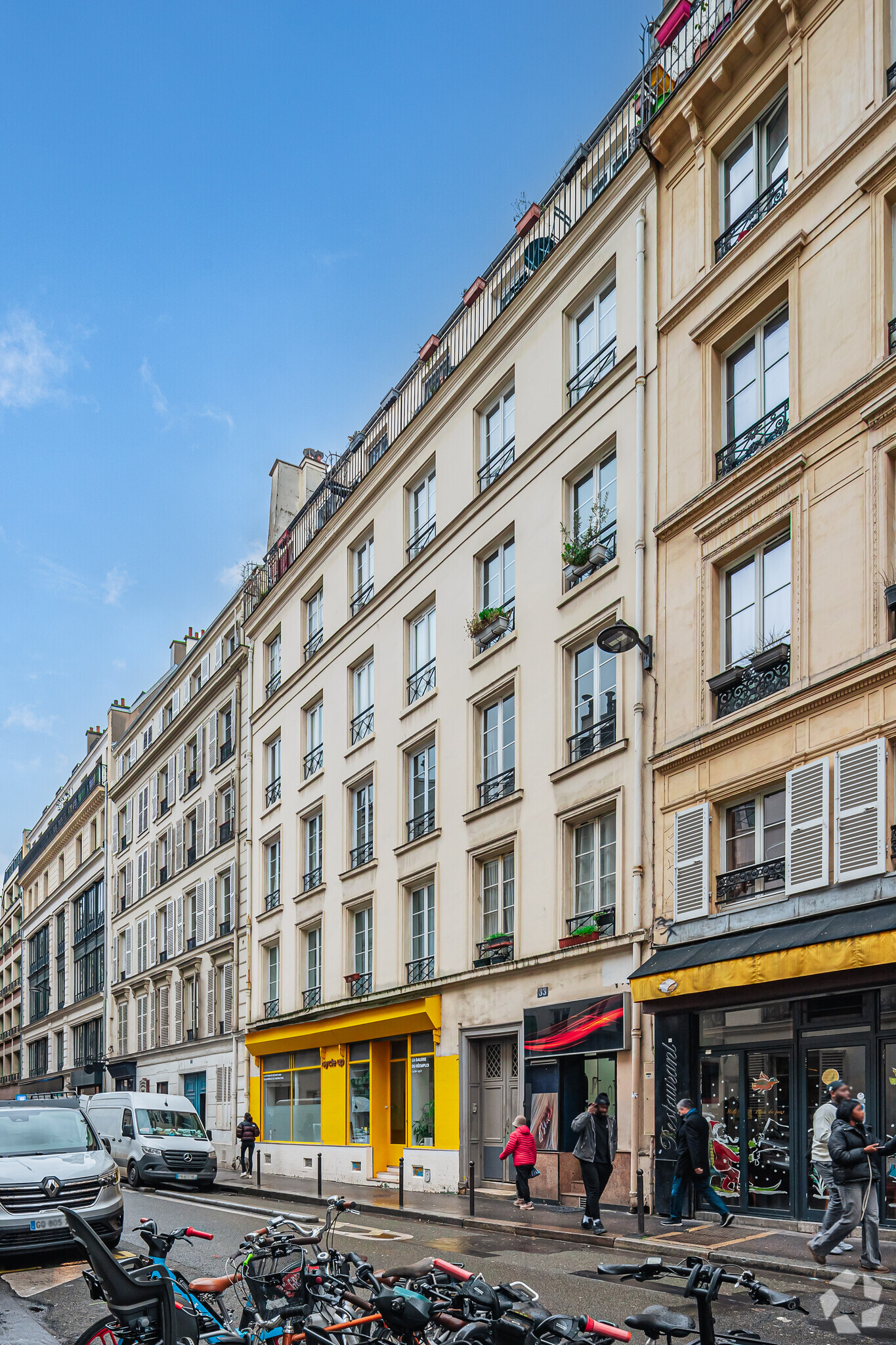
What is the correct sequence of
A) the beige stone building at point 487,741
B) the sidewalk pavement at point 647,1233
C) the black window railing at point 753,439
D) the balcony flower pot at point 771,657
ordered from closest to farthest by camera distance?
the sidewalk pavement at point 647,1233
the balcony flower pot at point 771,657
the black window railing at point 753,439
the beige stone building at point 487,741

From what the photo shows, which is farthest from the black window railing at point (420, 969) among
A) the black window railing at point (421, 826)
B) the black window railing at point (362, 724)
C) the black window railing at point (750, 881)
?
the black window railing at point (750, 881)

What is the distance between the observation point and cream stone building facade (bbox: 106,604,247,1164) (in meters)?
35.2

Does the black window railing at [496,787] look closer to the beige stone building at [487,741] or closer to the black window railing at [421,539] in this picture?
the beige stone building at [487,741]

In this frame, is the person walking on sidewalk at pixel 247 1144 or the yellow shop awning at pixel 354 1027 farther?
the person walking on sidewalk at pixel 247 1144

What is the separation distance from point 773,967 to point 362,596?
1635 centimetres

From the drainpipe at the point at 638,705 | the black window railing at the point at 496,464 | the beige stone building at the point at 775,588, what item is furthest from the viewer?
the black window railing at the point at 496,464

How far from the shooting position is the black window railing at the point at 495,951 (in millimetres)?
20594

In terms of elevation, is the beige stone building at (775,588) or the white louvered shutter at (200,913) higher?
the beige stone building at (775,588)

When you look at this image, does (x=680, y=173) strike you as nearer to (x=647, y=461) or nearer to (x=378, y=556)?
(x=647, y=461)

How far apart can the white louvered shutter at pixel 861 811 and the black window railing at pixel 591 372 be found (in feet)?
26.7

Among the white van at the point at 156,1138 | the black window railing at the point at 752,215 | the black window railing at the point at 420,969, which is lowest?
the white van at the point at 156,1138

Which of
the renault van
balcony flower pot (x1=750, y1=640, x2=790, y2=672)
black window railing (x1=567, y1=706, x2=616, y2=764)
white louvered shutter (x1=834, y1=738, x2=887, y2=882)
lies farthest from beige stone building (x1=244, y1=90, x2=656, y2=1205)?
the renault van

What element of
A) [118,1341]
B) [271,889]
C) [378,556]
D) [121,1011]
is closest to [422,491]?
[378,556]

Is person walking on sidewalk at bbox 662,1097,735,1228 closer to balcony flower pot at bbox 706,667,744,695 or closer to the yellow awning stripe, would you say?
the yellow awning stripe
